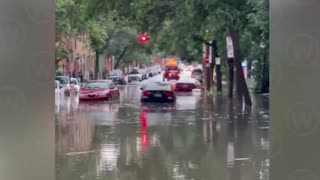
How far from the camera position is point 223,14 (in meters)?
31.3

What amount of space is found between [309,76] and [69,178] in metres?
5.47

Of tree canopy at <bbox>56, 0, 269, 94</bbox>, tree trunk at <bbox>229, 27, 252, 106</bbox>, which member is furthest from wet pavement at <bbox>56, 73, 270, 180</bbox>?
tree trunk at <bbox>229, 27, 252, 106</bbox>

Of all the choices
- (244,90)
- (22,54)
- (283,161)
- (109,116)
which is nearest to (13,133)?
(22,54)

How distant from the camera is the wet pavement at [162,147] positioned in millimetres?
12891

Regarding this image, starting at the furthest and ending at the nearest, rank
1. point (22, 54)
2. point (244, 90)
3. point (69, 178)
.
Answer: point (244, 90)
point (69, 178)
point (22, 54)

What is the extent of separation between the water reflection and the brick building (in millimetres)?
35219

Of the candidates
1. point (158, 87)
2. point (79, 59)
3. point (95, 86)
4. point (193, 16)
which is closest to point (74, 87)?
point (95, 86)

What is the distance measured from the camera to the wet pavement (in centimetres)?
1289

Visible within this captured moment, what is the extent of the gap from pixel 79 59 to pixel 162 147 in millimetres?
59620

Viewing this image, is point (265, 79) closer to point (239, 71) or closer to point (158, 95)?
point (158, 95)

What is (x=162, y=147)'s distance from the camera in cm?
1708

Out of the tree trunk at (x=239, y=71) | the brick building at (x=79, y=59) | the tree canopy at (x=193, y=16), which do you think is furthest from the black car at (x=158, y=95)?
the brick building at (x=79, y=59)

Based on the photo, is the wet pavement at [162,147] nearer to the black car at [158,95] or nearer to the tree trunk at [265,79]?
the black car at [158,95]

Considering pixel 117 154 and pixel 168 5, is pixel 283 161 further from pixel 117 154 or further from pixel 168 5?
pixel 168 5
